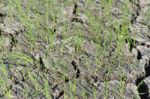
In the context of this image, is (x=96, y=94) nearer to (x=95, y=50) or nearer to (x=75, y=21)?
(x=95, y=50)

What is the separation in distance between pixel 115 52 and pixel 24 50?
579 millimetres

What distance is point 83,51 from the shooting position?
8.47ft

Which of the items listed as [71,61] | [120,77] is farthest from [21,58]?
[120,77]

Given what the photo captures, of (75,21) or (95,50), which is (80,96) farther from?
(75,21)

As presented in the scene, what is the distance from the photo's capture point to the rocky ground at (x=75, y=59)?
7.41ft

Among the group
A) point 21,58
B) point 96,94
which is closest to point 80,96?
point 96,94

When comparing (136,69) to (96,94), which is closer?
(96,94)

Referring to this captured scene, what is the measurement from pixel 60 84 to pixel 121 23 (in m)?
0.78

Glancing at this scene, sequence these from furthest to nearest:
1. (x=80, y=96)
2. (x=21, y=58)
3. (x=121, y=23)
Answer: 1. (x=121, y=23)
2. (x=21, y=58)
3. (x=80, y=96)

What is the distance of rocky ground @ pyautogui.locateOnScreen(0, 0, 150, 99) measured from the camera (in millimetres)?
2260

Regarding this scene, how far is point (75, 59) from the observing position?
250 centimetres

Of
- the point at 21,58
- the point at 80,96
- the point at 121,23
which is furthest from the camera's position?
the point at 121,23

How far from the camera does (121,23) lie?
2.84 m

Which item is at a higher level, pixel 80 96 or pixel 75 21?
pixel 75 21
